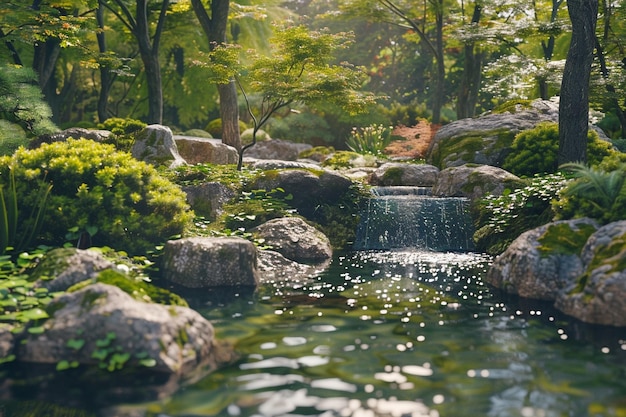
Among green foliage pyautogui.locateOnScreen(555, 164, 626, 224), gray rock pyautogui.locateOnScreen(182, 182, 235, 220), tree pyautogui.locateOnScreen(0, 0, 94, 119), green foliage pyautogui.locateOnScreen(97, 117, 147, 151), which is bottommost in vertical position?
gray rock pyautogui.locateOnScreen(182, 182, 235, 220)

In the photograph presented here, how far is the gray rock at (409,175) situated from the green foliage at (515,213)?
366 cm

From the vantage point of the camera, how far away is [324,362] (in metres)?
5.59

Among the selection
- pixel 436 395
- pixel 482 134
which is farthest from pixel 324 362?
pixel 482 134

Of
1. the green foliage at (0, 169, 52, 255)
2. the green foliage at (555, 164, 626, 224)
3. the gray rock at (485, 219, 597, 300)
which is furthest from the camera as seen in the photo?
the green foliage at (0, 169, 52, 255)

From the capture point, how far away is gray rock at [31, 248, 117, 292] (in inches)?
271

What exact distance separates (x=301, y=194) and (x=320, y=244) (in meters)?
2.70

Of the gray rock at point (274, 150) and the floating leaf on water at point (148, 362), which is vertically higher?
the floating leaf on water at point (148, 362)

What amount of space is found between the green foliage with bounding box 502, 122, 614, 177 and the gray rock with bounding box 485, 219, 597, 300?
6.42m

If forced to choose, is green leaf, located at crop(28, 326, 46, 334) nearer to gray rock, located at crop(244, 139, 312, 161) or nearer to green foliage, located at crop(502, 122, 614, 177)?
green foliage, located at crop(502, 122, 614, 177)

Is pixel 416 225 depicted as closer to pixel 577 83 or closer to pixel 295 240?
pixel 295 240

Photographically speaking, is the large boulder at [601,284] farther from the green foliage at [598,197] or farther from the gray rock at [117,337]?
the gray rock at [117,337]

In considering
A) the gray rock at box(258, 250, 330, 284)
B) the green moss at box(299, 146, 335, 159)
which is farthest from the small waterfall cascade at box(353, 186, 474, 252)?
the green moss at box(299, 146, 335, 159)

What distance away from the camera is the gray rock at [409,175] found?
16984mm

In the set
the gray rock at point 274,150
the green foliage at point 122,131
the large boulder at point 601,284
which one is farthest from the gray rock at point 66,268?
the gray rock at point 274,150
